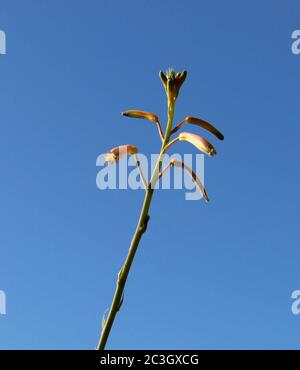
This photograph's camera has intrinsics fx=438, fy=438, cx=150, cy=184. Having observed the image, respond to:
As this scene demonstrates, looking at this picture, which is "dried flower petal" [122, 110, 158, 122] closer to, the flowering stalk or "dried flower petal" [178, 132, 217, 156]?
the flowering stalk

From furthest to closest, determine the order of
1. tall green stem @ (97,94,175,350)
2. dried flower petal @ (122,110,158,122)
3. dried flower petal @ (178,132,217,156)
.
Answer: dried flower petal @ (122,110,158,122), dried flower petal @ (178,132,217,156), tall green stem @ (97,94,175,350)

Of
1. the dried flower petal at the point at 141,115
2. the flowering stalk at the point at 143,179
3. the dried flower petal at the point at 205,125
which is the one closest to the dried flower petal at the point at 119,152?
the flowering stalk at the point at 143,179

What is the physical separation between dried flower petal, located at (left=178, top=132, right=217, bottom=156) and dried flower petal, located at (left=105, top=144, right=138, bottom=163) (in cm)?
28

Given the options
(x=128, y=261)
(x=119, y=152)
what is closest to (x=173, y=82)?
(x=119, y=152)

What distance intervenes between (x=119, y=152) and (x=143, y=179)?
31 centimetres

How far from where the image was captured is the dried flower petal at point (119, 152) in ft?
7.35

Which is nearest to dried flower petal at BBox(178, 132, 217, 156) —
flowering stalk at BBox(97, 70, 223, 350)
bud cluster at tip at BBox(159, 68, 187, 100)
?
flowering stalk at BBox(97, 70, 223, 350)

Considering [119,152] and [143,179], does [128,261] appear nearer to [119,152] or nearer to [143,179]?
[143,179]

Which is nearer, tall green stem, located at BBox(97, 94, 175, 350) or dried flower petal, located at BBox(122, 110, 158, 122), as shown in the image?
tall green stem, located at BBox(97, 94, 175, 350)

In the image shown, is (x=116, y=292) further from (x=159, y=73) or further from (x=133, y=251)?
(x=159, y=73)

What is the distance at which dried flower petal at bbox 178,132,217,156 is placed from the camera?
7.20ft

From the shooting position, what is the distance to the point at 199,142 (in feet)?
7.32

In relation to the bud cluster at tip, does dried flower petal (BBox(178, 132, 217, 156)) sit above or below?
below
